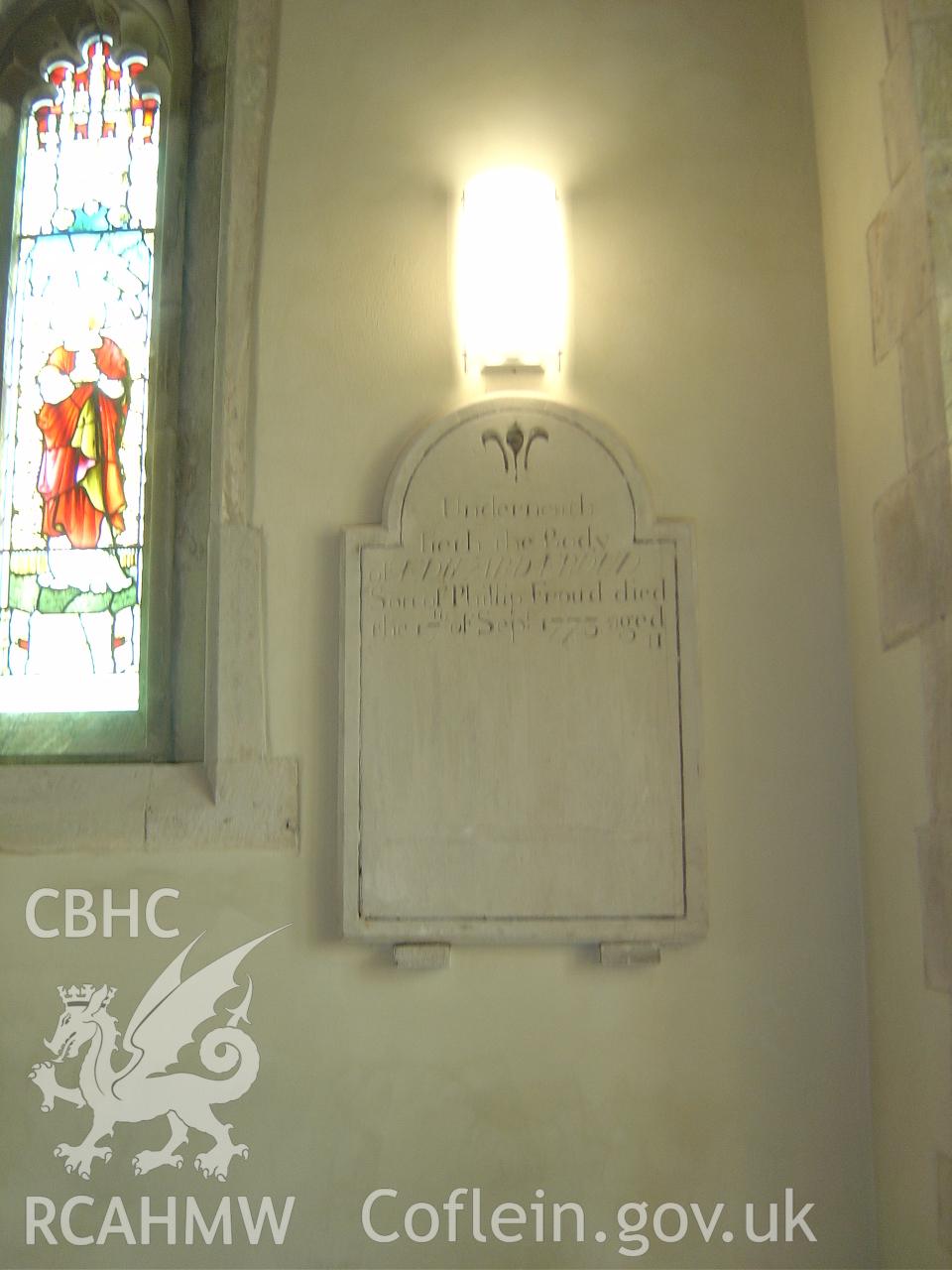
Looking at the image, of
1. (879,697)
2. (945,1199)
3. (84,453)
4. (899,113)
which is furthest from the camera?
(84,453)

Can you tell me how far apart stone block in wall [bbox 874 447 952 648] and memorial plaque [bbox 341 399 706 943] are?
0.42 meters

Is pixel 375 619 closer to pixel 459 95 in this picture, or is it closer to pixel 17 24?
pixel 459 95

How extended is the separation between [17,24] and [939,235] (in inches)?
98.4

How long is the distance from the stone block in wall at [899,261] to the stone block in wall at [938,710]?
2.03 feet

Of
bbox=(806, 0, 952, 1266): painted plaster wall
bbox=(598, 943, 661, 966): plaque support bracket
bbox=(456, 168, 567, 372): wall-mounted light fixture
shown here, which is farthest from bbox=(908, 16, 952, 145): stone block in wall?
bbox=(598, 943, 661, 966): plaque support bracket

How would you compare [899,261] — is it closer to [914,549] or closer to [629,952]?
[914,549]

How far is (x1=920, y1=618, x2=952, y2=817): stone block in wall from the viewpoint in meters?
2.17

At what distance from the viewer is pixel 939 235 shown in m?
2.28

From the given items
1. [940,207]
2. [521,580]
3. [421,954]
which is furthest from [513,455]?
[421,954]

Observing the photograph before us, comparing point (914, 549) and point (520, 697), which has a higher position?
point (914, 549)

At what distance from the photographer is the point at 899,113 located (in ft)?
7.94

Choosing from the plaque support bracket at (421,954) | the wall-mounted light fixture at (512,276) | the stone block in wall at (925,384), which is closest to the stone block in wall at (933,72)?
the stone block in wall at (925,384)

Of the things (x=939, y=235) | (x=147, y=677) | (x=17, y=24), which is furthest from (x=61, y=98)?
(x=939, y=235)

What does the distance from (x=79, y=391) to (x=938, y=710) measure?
2184mm
